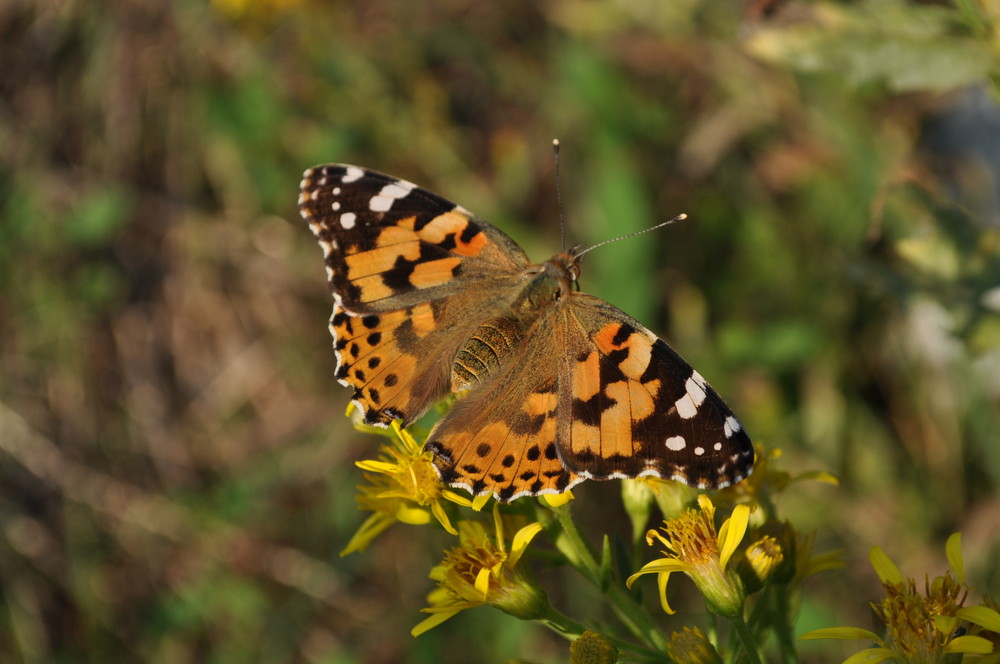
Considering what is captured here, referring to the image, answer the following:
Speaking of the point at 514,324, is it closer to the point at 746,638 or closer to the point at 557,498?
the point at 557,498

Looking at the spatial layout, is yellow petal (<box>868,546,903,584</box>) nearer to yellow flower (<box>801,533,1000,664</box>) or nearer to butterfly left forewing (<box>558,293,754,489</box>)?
yellow flower (<box>801,533,1000,664</box>)

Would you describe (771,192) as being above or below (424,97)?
below

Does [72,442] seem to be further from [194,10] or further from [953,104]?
[953,104]

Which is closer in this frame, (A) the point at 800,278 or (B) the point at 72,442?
(A) the point at 800,278

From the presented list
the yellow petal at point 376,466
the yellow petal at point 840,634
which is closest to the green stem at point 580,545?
the yellow petal at point 376,466

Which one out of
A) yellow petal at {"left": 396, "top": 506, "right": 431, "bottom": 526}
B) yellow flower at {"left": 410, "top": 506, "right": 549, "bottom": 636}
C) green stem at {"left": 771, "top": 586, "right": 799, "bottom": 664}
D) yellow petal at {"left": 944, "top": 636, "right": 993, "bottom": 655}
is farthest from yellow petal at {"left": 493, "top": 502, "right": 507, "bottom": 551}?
yellow petal at {"left": 944, "top": 636, "right": 993, "bottom": 655}

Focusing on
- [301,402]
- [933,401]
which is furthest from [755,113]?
[301,402]

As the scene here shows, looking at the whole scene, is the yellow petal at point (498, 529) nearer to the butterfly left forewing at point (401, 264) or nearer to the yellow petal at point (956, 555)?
the butterfly left forewing at point (401, 264)
